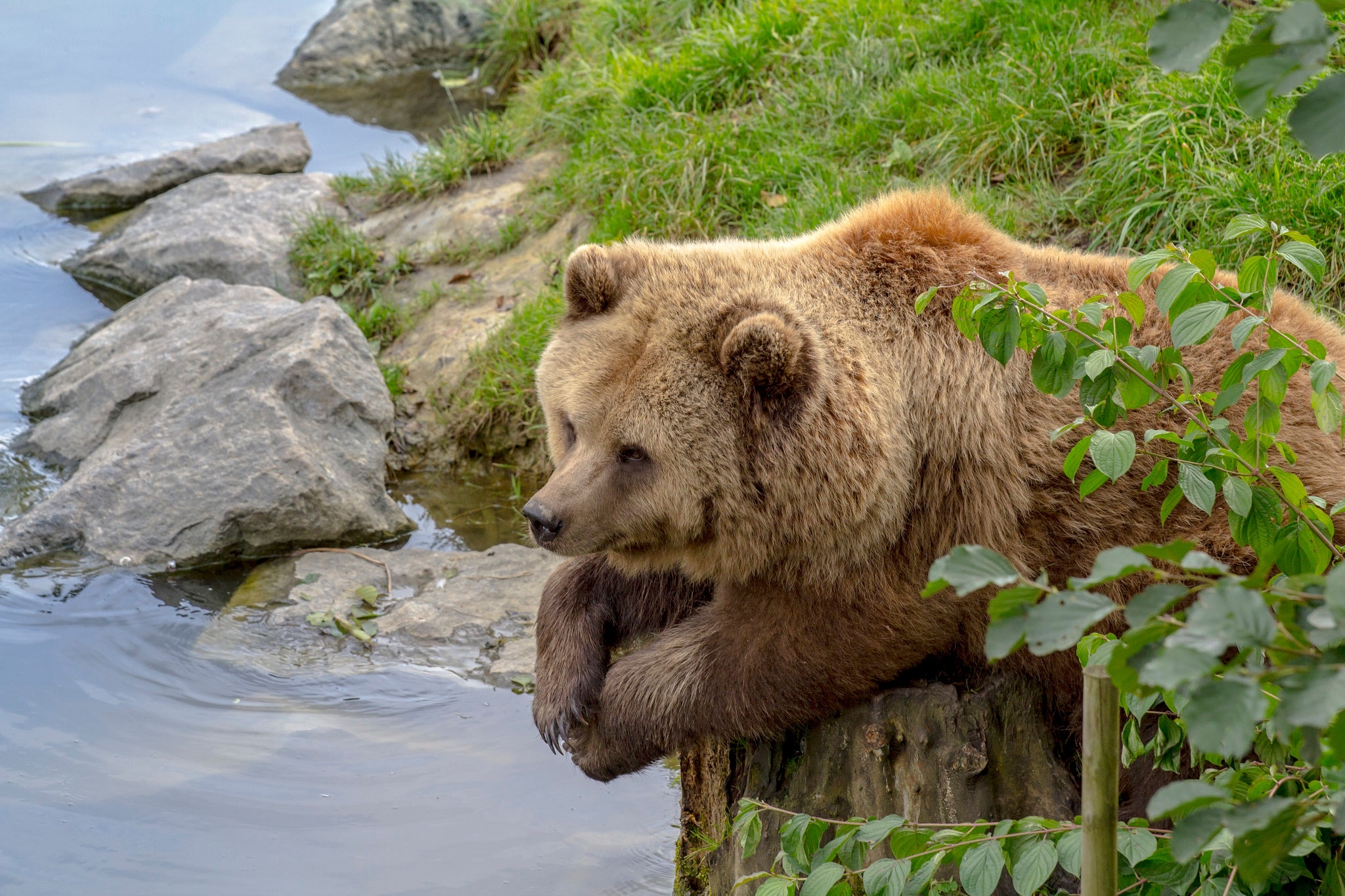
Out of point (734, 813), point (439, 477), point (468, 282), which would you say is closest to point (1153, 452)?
point (734, 813)

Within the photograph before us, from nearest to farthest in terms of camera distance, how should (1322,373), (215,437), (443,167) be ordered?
(1322,373)
(215,437)
(443,167)

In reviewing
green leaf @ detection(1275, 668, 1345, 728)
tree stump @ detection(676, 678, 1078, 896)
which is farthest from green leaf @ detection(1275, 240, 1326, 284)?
tree stump @ detection(676, 678, 1078, 896)

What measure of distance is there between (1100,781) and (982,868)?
431 mm

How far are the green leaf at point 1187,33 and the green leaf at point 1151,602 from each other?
2.00 ft

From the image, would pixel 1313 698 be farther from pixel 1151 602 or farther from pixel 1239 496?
pixel 1239 496

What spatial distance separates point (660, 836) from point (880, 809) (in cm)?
190

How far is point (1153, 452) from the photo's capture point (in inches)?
109

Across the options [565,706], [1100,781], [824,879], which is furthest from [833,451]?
[1100,781]

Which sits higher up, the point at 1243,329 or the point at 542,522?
the point at 1243,329

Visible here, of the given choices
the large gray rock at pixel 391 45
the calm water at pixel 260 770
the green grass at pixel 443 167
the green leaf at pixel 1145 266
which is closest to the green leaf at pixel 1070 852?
the green leaf at pixel 1145 266

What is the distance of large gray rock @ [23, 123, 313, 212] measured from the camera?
11172 millimetres

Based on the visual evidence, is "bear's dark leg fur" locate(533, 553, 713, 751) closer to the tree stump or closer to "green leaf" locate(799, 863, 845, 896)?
the tree stump

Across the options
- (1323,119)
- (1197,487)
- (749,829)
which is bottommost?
(749,829)

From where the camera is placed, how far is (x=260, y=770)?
523cm
